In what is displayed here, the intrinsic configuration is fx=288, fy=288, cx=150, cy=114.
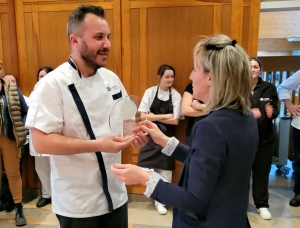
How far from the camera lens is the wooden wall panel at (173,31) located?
274 centimetres

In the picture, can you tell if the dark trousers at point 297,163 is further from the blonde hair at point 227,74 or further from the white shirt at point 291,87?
the blonde hair at point 227,74

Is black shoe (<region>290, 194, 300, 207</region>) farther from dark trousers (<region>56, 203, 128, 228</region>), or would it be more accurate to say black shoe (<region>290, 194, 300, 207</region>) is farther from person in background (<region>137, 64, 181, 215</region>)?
dark trousers (<region>56, 203, 128, 228</region>)

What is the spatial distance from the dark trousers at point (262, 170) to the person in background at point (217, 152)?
190 centimetres

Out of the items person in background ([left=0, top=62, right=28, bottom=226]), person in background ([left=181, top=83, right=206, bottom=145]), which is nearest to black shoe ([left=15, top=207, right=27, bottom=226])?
person in background ([left=0, top=62, right=28, bottom=226])

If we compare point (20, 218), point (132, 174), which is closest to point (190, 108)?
point (132, 174)

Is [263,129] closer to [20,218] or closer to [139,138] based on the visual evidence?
[139,138]

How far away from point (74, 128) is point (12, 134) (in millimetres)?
1621

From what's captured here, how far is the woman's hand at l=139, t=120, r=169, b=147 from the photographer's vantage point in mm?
1325

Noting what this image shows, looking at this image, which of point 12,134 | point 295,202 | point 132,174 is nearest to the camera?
point 132,174

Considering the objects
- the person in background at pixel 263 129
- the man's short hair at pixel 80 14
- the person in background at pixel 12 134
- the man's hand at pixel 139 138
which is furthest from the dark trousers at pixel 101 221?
the person in background at pixel 263 129

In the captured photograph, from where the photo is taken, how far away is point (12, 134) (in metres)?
2.61

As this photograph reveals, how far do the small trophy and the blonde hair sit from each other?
426mm

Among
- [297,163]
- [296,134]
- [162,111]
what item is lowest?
[297,163]

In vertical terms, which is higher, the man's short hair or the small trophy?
the man's short hair
